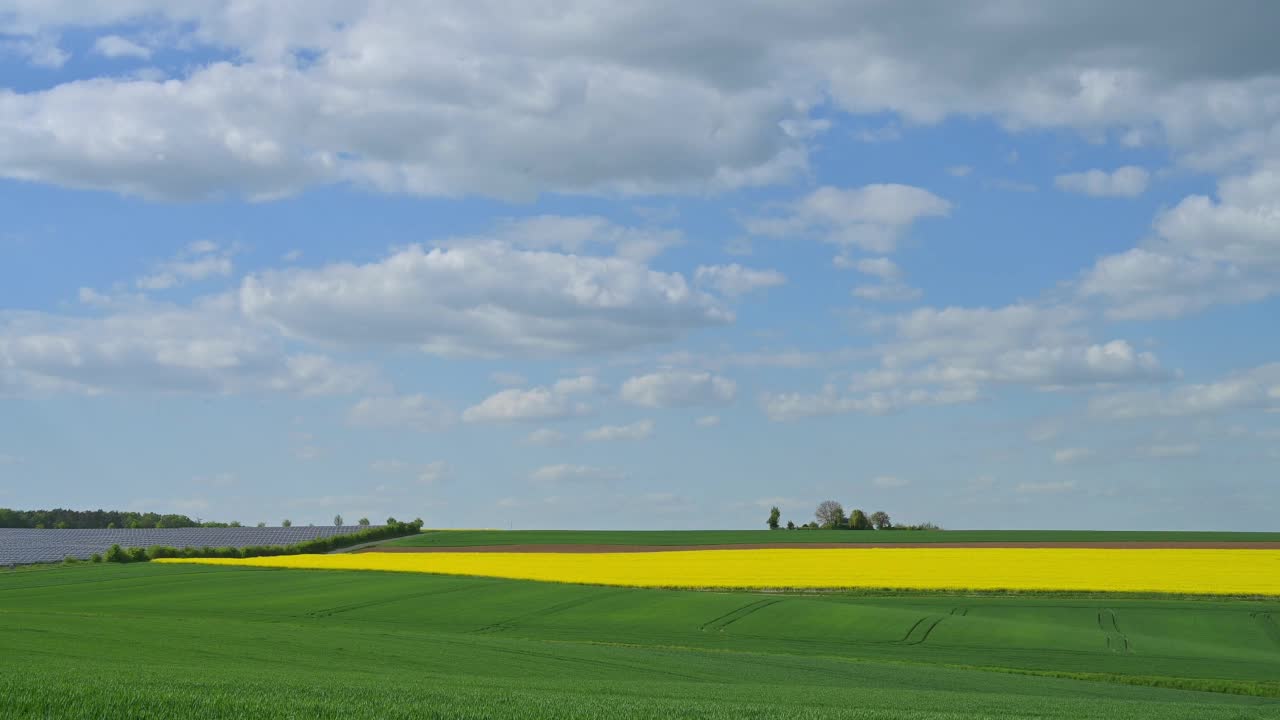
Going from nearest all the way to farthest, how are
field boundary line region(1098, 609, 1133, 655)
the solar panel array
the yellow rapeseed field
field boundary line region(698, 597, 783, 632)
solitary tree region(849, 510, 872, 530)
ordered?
field boundary line region(1098, 609, 1133, 655), field boundary line region(698, 597, 783, 632), the yellow rapeseed field, the solar panel array, solitary tree region(849, 510, 872, 530)

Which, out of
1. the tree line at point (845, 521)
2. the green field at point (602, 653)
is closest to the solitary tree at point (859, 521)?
the tree line at point (845, 521)

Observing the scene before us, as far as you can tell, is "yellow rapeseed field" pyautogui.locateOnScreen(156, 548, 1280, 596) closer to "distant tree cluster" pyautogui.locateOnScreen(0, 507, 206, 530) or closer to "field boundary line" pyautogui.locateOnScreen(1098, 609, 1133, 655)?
"field boundary line" pyautogui.locateOnScreen(1098, 609, 1133, 655)

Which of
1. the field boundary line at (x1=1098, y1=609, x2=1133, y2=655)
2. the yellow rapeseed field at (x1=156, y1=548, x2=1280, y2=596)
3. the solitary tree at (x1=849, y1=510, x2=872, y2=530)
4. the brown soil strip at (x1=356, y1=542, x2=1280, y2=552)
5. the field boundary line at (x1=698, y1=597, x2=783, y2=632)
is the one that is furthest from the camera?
the solitary tree at (x1=849, y1=510, x2=872, y2=530)

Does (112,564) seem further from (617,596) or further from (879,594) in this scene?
(879,594)

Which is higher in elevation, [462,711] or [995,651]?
[462,711]

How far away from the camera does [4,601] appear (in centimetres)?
4997

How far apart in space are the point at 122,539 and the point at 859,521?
3408 inches

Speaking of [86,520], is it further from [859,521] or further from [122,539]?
[859,521]

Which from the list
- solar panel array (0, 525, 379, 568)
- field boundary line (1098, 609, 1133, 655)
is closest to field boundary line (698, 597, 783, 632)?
field boundary line (1098, 609, 1133, 655)

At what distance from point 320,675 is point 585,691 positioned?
498 cm

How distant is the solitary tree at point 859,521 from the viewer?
134875 mm

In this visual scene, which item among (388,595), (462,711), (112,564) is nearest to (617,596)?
(388,595)

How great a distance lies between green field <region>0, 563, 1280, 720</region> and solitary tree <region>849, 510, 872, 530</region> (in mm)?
84582

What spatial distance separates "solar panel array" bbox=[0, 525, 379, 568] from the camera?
299ft
